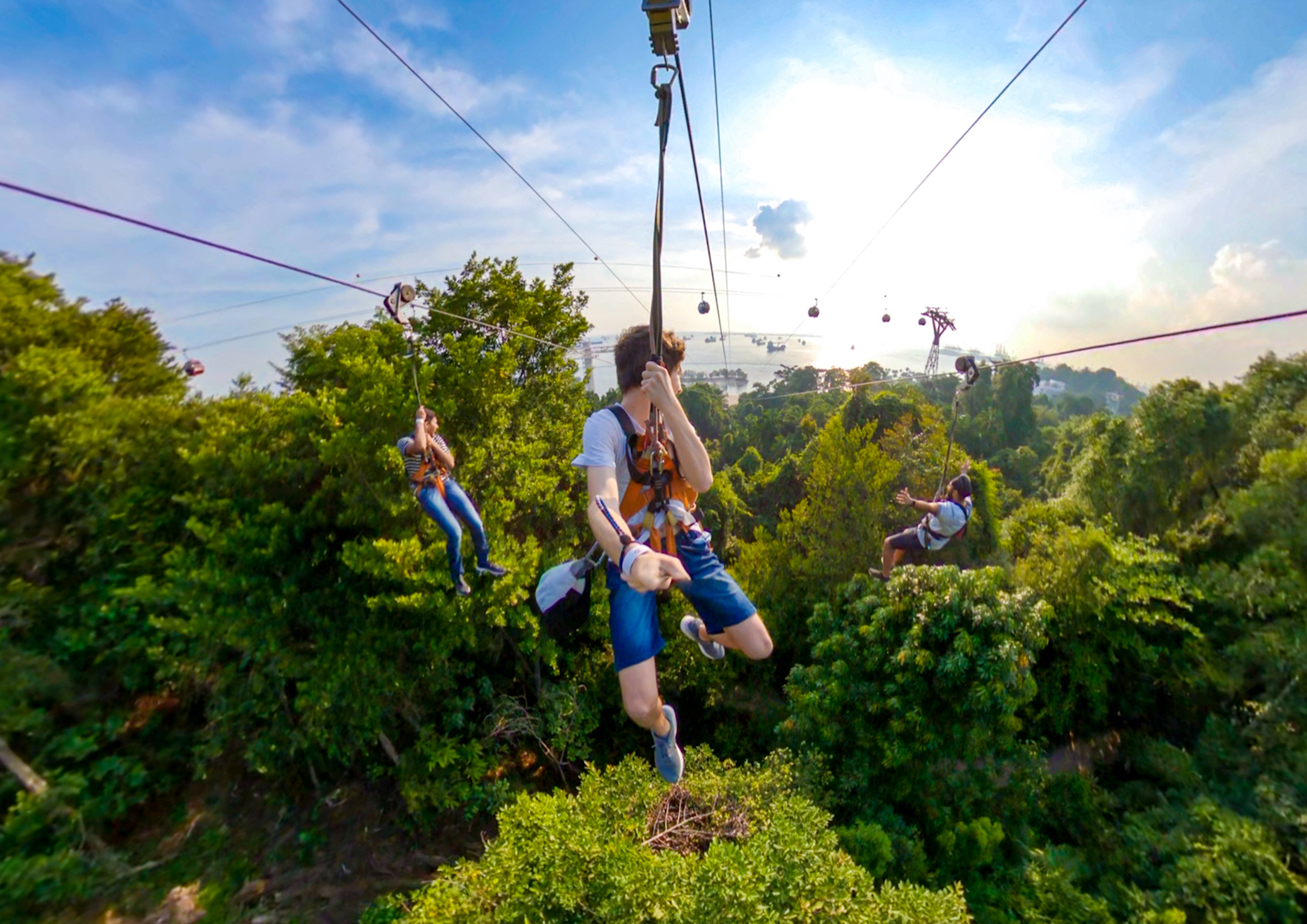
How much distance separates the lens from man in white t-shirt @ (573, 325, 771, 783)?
2441 millimetres

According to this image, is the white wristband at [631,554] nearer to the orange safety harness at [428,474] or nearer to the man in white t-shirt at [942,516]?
the orange safety harness at [428,474]

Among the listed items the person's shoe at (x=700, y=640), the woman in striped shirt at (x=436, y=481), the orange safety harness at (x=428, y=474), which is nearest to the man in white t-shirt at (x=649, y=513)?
the person's shoe at (x=700, y=640)

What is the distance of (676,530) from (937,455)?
44.3 ft

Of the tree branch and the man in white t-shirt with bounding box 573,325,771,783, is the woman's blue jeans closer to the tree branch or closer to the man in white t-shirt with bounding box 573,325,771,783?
the man in white t-shirt with bounding box 573,325,771,783

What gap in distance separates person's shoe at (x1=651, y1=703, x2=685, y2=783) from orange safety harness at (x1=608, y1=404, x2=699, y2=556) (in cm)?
109

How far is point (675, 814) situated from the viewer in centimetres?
777

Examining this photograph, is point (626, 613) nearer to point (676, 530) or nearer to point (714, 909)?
point (676, 530)

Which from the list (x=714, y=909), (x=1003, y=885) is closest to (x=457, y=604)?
(x=714, y=909)

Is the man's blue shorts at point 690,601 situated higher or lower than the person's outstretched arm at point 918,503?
higher

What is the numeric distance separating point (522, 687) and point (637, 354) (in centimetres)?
1057

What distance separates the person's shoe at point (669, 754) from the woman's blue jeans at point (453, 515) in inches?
120

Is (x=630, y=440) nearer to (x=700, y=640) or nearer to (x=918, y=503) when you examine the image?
(x=700, y=640)

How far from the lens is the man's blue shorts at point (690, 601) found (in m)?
2.52

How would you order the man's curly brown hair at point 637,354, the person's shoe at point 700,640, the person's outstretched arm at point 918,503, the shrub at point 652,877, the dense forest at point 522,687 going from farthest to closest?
1. the dense forest at point 522,687
2. the person's outstretched arm at point 918,503
3. the shrub at point 652,877
4. the person's shoe at point 700,640
5. the man's curly brown hair at point 637,354
